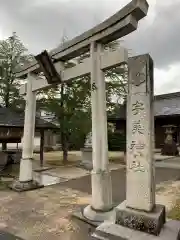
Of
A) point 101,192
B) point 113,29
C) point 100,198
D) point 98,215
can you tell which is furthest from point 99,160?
point 113,29

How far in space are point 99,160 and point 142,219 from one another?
1.93m

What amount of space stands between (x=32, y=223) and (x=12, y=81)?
1452 cm

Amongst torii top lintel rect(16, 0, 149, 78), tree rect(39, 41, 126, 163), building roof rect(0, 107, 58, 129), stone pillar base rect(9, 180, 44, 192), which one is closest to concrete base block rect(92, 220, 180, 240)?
torii top lintel rect(16, 0, 149, 78)

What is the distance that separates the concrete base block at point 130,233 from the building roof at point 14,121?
9238 millimetres

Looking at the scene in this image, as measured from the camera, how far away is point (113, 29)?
5.19 meters

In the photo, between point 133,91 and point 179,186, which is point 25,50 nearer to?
point 179,186

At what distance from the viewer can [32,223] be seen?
204 inches

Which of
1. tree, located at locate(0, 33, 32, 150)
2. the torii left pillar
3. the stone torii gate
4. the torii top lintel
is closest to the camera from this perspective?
the torii top lintel

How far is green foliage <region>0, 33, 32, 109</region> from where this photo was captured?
17.6 m

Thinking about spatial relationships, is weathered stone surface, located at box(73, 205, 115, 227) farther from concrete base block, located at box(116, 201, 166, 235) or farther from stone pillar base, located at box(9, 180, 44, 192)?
stone pillar base, located at box(9, 180, 44, 192)

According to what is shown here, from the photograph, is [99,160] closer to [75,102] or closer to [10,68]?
[75,102]

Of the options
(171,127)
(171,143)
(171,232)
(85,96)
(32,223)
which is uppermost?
(85,96)

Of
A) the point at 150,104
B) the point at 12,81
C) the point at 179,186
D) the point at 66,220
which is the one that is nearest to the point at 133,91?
the point at 150,104

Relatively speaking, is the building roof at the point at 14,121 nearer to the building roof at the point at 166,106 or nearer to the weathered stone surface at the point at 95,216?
the weathered stone surface at the point at 95,216
